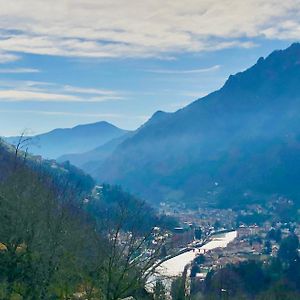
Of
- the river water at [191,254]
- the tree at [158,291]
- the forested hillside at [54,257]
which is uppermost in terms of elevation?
the forested hillside at [54,257]

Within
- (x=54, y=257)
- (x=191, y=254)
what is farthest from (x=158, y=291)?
(x=191, y=254)

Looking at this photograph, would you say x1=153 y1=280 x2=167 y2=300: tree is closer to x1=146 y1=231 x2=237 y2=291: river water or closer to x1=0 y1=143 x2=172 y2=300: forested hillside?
x1=0 y1=143 x2=172 y2=300: forested hillside

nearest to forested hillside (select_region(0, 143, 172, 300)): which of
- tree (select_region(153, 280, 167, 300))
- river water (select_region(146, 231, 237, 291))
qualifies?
tree (select_region(153, 280, 167, 300))

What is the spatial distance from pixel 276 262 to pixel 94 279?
51.2 metres

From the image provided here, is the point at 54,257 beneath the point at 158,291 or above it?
above

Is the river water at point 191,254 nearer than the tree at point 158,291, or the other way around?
the tree at point 158,291

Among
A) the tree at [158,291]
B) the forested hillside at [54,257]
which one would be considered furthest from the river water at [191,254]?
the forested hillside at [54,257]

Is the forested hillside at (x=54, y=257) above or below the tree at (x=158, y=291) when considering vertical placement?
above

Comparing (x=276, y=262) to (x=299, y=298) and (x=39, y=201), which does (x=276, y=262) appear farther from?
(x=39, y=201)

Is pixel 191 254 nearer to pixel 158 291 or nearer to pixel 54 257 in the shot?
pixel 158 291

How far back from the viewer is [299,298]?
144 feet

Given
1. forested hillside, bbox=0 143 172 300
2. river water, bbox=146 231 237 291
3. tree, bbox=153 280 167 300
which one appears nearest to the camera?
forested hillside, bbox=0 143 172 300

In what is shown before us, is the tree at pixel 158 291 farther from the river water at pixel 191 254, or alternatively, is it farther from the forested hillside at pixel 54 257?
the river water at pixel 191 254

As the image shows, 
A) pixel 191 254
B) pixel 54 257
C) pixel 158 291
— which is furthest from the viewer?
pixel 191 254
